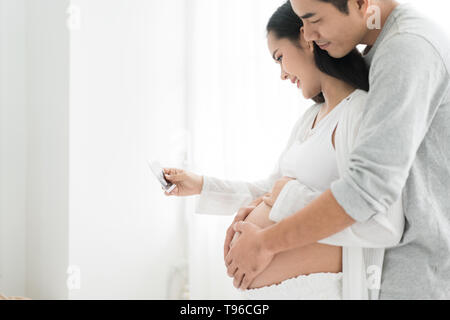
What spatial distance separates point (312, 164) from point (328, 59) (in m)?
0.27

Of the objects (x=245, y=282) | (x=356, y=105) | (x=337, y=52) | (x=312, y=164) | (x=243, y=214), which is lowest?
(x=245, y=282)

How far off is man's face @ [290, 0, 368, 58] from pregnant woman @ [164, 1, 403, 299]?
0.20ft

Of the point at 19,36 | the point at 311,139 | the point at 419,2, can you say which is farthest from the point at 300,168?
the point at 19,36

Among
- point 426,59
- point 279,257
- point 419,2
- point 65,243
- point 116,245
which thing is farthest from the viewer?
point 116,245

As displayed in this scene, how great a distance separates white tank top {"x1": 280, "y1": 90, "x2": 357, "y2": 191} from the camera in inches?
37.6

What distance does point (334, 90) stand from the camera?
3.48ft

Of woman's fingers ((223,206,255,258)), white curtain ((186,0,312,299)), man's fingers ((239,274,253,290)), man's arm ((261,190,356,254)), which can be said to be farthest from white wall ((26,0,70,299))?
man's arm ((261,190,356,254))

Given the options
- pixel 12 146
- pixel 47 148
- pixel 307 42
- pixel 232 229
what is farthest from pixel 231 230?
pixel 12 146

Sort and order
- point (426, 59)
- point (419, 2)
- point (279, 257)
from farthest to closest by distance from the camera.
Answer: point (419, 2) → point (279, 257) → point (426, 59)

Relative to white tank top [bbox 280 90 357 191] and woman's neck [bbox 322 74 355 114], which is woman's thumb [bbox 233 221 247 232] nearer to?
white tank top [bbox 280 90 357 191]

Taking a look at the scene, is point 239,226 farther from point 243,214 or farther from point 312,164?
point 312,164

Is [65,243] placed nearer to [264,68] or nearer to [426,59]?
[264,68]

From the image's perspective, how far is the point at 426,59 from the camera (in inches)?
31.4
